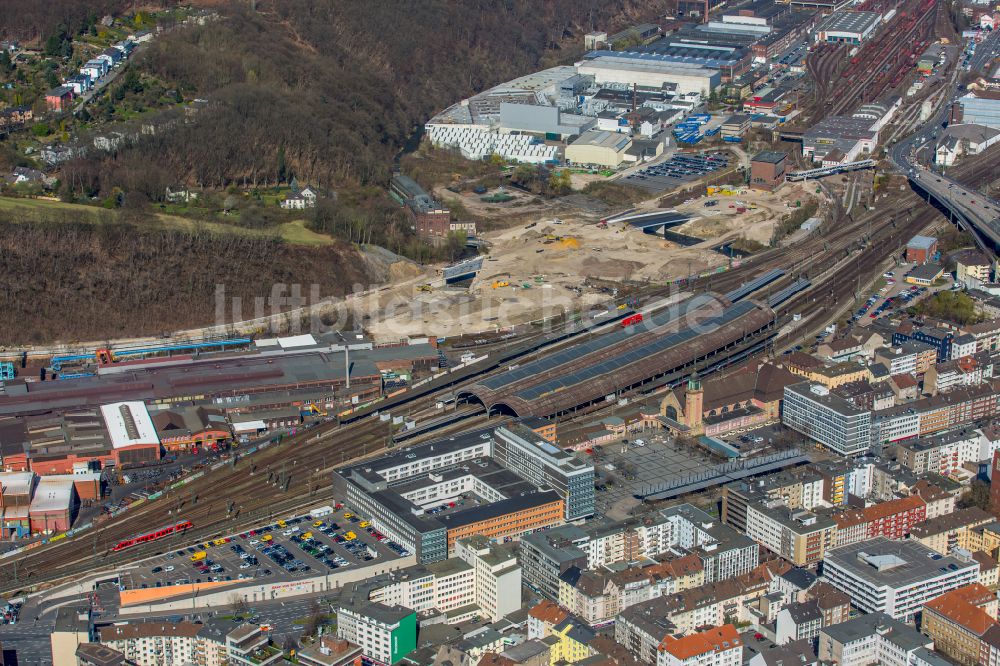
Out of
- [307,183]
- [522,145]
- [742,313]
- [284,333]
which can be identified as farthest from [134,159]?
[742,313]

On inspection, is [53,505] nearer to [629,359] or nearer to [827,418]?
[629,359]

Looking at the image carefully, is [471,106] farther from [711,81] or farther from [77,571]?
[77,571]

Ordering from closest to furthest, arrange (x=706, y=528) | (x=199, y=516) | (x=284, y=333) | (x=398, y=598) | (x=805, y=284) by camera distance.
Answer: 1. (x=398, y=598)
2. (x=706, y=528)
3. (x=199, y=516)
4. (x=284, y=333)
5. (x=805, y=284)

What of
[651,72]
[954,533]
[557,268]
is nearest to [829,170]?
[651,72]

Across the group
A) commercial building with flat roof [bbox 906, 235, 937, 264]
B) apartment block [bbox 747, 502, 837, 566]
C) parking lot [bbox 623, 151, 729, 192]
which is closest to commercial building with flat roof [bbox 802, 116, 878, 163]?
parking lot [bbox 623, 151, 729, 192]

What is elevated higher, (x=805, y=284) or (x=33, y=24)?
(x=33, y=24)

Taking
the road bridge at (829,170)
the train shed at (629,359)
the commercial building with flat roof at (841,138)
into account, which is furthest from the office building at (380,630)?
the commercial building with flat roof at (841,138)
